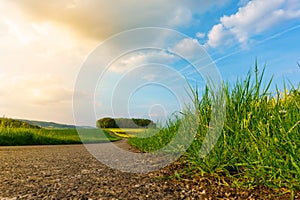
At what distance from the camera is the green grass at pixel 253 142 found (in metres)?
2.26

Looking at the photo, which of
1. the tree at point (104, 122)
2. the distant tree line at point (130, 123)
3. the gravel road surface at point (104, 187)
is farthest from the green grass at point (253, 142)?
the distant tree line at point (130, 123)

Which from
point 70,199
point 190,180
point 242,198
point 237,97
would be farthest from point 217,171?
point 70,199

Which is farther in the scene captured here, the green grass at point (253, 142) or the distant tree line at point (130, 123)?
the distant tree line at point (130, 123)

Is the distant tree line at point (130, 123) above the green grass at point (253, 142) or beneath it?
above

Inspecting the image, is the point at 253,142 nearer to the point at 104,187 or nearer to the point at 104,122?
the point at 104,187

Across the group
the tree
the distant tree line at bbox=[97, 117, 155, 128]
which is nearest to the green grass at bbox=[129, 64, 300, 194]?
the tree

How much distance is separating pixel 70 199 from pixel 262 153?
170 cm

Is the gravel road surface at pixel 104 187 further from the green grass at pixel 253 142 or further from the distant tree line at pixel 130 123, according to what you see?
the distant tree line at pixel 130 123

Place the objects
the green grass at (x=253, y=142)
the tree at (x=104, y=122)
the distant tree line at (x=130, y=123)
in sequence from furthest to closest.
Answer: the distant tree line at (x=130, y=123), the tree at (x=104, y=122), the green grass at (x=253, y=142)

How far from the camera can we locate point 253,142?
2.52m

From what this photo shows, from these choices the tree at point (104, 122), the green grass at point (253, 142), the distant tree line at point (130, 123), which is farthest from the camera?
the distant tree line at point (130, 123)

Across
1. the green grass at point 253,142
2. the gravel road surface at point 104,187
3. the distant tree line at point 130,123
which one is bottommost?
the gravel road surface at point 104,187

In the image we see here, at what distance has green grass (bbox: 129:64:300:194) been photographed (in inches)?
89.0

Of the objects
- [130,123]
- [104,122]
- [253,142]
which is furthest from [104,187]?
[130,123]
